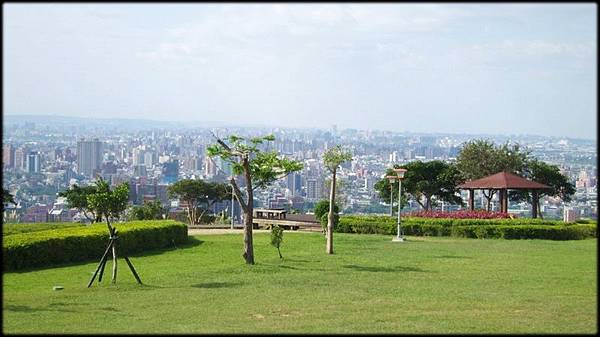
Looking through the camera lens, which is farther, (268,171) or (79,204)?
(79,204)

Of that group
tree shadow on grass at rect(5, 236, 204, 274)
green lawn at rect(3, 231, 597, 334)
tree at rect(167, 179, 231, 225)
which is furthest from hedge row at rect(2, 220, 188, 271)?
tree at rect(167, 179, 231, 225)

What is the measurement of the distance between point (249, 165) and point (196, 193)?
22063mm

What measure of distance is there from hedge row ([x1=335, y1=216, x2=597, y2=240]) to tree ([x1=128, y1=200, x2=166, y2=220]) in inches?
347

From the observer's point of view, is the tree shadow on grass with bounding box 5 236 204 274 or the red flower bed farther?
the red flower bed

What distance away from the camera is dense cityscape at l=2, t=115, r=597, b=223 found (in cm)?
3425

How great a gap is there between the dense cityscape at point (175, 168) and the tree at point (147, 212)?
4.91ft

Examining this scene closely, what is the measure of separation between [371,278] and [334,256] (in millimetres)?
4660

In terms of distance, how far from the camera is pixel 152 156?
7519cm

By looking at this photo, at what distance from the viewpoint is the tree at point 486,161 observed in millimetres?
37719

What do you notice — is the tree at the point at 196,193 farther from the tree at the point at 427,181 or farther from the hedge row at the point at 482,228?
the hedge row at the point at 482,228

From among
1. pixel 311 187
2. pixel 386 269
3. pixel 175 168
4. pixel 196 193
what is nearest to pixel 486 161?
pixel 196 193

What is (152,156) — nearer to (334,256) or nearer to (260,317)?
(334,256)

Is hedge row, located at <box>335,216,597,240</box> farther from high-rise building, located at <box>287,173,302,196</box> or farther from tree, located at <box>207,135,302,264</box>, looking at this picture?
high-rise building, located at <box>287,173,302,196</box>

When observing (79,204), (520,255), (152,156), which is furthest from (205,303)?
(152,156)
